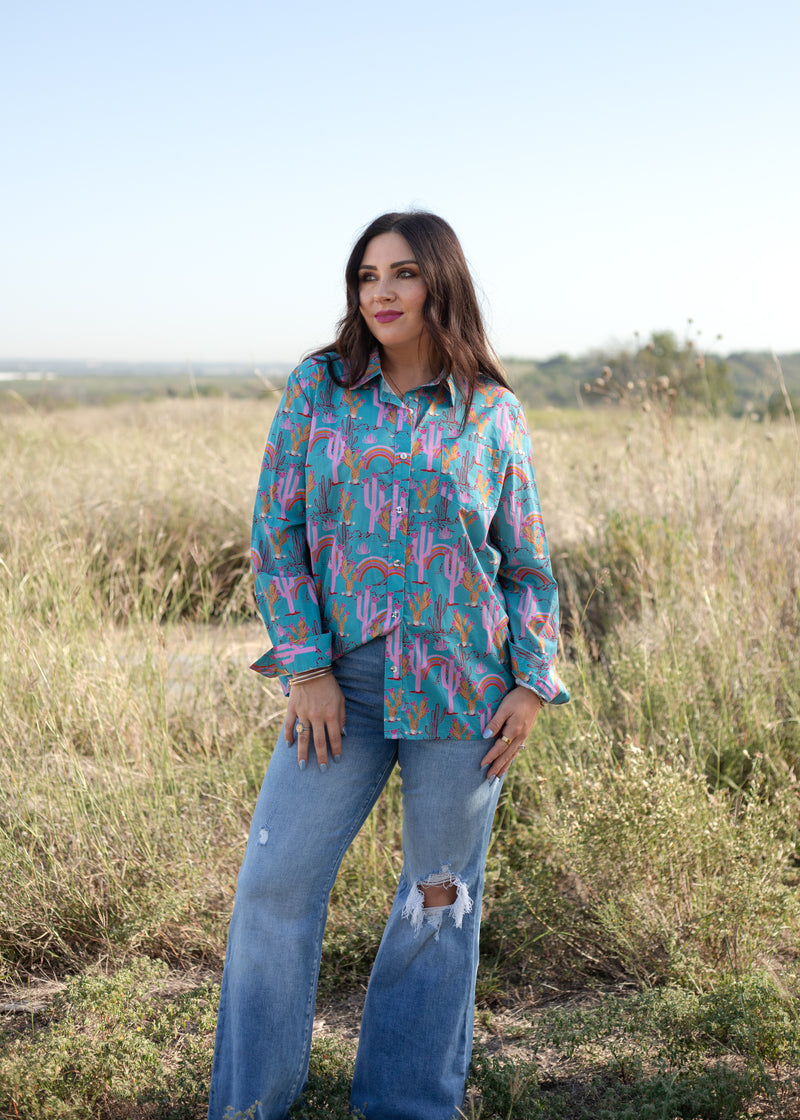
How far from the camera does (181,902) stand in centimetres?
251

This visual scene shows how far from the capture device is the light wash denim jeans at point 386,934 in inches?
69.1

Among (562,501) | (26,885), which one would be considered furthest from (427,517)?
(562,501)

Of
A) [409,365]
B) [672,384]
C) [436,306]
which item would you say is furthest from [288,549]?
[672,384]

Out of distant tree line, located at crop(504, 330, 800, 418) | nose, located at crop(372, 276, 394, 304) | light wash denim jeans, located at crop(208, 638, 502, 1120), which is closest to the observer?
light wash denim jeans, located at crop(208, 638, 502, 1120)

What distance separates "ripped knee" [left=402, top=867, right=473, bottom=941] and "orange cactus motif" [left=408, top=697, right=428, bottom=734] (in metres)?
0.33

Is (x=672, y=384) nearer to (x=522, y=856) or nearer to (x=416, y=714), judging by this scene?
(x=522, y=856)

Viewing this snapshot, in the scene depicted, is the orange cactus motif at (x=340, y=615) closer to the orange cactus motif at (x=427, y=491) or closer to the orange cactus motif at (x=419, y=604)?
the orange cactus motif at (x=419, y=604)

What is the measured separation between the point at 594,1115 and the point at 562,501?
4172 mm

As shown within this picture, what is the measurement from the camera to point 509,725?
187cm

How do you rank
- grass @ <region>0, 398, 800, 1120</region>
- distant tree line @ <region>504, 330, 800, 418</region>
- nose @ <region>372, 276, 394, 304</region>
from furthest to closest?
distant tree line @ <region>504, 330, 800, 418</region> < grass @ <region>0, 398, 800, 1120</region> < nose @ <region>372, 276, 394, 304</region>

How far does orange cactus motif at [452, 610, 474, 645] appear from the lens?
1830 mm

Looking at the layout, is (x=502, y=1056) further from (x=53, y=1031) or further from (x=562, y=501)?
(x=562, y=501)

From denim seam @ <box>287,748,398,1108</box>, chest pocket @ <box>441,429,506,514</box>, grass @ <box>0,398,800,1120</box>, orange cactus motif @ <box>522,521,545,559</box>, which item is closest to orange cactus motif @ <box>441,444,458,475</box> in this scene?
chest pocket @ <box>441,429,506,514</box>

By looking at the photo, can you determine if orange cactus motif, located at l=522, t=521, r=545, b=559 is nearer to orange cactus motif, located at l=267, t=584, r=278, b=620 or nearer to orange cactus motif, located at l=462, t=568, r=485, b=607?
orange cactus motif, located at l=462, t=568, r=485, b=607
